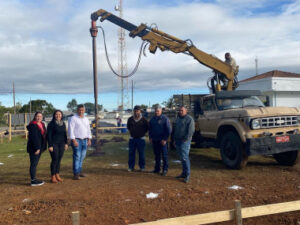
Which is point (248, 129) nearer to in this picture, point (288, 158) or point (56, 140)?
point (288, 158)

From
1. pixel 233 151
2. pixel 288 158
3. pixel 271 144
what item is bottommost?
pixel 288 158

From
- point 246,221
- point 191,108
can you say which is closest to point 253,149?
point 246,221

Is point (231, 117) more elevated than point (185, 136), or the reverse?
point (231, 117)

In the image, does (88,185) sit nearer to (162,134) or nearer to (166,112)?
(162,134)

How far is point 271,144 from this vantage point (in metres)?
6.27

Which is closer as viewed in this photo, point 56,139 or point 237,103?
point 56,139

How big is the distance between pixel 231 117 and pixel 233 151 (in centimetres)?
86

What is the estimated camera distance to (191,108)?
9.36 meters

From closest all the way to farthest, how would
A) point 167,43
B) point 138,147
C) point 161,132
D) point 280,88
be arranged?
point 161,132, point 138,147, point 167,43, point 280,88

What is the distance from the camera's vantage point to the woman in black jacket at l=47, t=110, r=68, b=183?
590cm

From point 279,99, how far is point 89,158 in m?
21.6

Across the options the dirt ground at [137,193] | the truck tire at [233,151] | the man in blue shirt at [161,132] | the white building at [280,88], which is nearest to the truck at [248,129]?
the truck tire at [233,151]

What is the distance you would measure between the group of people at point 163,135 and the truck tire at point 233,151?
4.73 ft

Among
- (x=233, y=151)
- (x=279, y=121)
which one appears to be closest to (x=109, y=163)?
(x=233, y=151)
